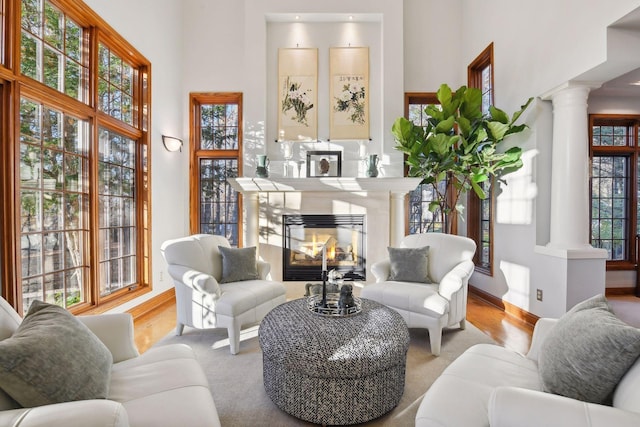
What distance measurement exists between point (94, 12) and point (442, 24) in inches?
169

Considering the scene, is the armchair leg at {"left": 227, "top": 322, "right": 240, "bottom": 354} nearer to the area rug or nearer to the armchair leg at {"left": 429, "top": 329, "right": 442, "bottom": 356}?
the area rug

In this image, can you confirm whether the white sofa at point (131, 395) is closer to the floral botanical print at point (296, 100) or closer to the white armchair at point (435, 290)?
the white armchair at point (435, 290)

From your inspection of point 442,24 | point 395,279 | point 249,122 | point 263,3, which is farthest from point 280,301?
point 442,24

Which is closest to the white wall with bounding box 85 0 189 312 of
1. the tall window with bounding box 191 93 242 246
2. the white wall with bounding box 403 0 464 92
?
the tall window with bounding box 191 93 242 246

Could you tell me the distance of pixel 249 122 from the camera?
452cm

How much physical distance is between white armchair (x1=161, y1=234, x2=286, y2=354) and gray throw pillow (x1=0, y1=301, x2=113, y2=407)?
4.36ft

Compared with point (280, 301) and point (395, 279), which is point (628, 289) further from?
point (280, 301)

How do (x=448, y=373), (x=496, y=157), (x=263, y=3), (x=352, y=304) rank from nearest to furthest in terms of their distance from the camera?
(x=448, y=373) → (x=352, y=304) → (x=496, y=157) → (x=263, y=3)

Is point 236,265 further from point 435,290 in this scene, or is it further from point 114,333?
point 435,290

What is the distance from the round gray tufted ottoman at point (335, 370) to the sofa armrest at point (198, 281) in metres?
1.00

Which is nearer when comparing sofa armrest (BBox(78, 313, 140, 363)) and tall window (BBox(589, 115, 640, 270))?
sofa armrest (BBox(78, 313, 140, 363))

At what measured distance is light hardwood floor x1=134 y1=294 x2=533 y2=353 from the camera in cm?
300

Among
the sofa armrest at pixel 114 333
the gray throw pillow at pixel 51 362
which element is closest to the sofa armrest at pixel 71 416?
the gray throw pillow at pixel 51 362

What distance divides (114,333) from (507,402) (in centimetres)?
177
